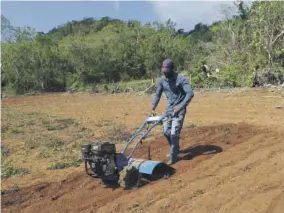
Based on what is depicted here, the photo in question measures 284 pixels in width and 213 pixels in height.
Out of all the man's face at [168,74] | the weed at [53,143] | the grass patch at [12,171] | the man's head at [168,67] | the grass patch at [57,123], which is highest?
the man's head at [168,67]

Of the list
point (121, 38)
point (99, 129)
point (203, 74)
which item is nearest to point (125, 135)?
point (99, 129)

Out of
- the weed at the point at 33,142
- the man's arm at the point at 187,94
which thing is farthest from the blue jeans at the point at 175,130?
the weed at the point at 33,142

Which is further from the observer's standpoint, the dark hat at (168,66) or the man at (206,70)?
the man at (206,70)

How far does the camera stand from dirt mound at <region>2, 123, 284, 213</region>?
5914 mm

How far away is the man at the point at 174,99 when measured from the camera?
7.78 metres

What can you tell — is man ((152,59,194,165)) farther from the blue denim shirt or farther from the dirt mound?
the dirt mound

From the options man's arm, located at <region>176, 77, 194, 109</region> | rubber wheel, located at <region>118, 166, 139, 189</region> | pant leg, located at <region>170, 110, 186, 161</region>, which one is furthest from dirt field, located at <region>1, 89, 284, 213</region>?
man's arm, located at <region>176, 77, 194, 109</region>

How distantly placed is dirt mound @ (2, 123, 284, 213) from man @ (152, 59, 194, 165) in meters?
0.45

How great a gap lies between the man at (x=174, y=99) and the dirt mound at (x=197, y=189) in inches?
17.8

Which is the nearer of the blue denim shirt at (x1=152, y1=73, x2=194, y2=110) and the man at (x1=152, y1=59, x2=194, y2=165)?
the man at (x1=152, y1=59, x2=194, y2=165)

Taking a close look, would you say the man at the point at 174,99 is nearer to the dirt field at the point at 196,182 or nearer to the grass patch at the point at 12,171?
the dirt field at the point at 196,182

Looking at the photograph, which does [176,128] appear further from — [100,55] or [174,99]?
[100,55]

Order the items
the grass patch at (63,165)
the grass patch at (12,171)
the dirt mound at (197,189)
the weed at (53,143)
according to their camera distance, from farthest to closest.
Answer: the weed at (53,143), the grass patch at (63,165), the grass patch at (12,171), the dirt mound at (197,189)

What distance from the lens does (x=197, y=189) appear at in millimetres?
6469
